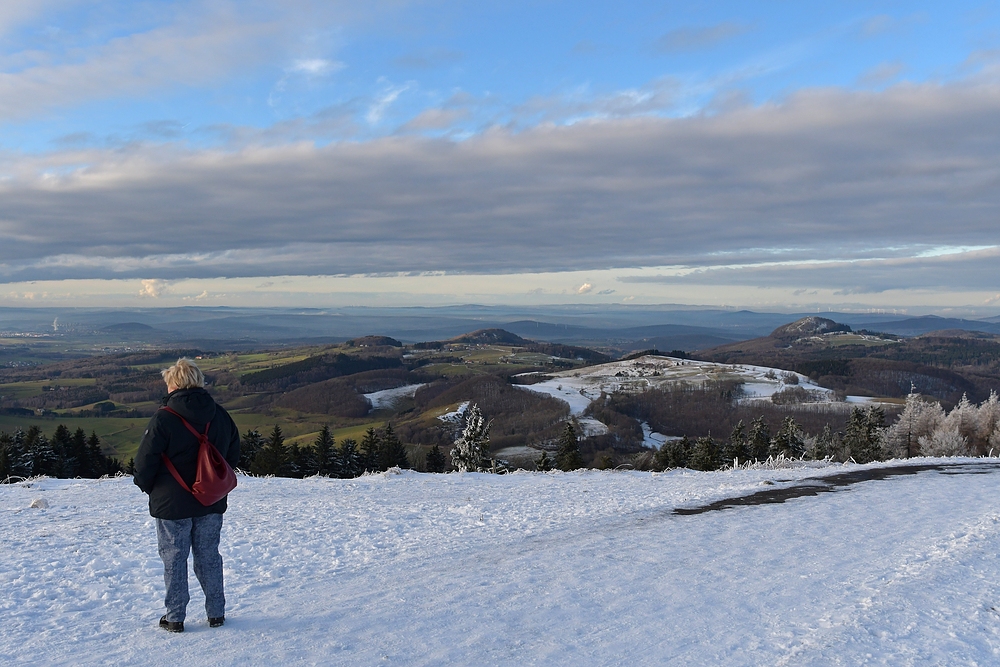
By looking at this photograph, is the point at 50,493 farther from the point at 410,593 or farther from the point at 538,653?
the point at 538,653

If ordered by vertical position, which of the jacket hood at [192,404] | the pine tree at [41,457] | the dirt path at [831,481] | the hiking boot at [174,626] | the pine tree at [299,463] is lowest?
the pine tree at [299,463]

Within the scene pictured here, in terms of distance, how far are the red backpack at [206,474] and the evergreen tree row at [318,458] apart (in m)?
34.5

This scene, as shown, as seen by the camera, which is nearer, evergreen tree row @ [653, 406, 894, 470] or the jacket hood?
the jacket hood

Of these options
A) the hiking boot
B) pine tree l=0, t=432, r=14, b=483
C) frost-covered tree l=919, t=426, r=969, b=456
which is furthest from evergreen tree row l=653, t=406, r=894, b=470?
the hiking boot

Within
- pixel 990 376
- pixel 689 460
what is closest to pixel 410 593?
pixel 689 460

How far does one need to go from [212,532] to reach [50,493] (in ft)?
35.9

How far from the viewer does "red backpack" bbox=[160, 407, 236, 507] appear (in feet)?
21.0

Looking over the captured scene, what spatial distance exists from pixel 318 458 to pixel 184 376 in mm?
41633

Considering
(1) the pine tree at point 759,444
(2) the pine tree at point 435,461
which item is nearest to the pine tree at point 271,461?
(2) the pine tree at point 435,461

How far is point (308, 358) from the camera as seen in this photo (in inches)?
7470

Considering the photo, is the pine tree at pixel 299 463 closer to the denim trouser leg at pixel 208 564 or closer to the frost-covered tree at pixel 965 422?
the denim trouser leg at pixel 208 564

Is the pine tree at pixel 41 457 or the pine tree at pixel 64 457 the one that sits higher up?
the pine tree at pixel 41 457

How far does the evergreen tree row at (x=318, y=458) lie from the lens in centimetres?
4262

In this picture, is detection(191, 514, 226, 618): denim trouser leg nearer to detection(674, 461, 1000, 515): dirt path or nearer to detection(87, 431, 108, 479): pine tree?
detection(674, 461, 1000, 515): dirt path
